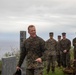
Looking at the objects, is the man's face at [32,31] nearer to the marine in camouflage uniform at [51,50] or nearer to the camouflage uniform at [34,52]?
the camouflage uniform at [34,52]

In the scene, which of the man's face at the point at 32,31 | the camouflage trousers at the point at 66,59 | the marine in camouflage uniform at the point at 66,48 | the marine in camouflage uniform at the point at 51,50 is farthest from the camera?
the camouflage trousers at the point at 66,59

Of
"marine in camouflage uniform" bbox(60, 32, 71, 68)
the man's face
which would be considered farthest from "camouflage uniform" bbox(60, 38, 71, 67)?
the man's face

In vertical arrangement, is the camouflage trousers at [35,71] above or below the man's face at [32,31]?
below

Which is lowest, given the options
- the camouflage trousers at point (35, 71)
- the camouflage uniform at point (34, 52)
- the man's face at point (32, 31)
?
the camouflage trousers at point (35, 71)

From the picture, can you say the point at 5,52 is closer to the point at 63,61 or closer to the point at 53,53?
the point at 53,53

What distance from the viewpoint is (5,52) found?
21.9 m

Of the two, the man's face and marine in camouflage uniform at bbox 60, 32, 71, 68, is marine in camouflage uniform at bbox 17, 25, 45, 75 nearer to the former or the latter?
the man's face

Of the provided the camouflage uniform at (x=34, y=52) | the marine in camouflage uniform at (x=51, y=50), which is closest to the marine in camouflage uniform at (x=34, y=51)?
the camouflage uniform at (x=34, y=52)

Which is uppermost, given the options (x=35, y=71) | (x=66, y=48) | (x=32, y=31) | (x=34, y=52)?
(x=32, y=31)

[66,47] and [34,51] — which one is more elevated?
[66,47]

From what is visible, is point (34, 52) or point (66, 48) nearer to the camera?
point (34, 52)

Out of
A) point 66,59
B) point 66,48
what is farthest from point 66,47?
point 66,59

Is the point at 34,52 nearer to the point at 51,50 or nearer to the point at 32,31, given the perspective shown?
the point at 32,31

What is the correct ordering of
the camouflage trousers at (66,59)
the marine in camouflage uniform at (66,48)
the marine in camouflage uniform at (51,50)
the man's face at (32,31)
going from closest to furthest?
the man's face at (32,31)
the marine in camouflage uniform at (51,50)
the marine in camouflage uniform at (66,48)
the camouflage trousers at (66,59)
